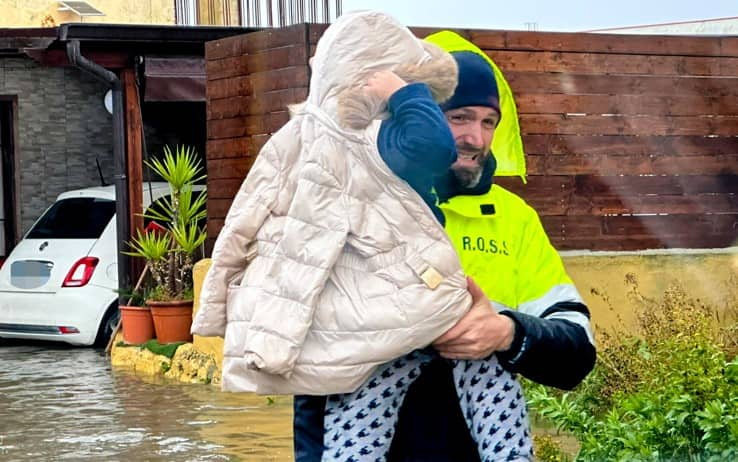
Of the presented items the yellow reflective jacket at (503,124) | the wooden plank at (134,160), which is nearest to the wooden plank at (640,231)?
the wooden plank at (134,160)

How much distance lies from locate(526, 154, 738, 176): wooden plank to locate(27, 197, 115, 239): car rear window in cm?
480

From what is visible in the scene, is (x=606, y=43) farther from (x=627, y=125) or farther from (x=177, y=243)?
(x=177, y=243)

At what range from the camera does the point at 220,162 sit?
32.4 ft

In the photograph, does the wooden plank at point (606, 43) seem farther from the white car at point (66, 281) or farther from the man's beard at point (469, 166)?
the man's beard at point (469, 166)

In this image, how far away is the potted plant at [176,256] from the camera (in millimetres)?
10594

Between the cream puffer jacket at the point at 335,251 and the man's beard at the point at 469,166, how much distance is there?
165 millimetres

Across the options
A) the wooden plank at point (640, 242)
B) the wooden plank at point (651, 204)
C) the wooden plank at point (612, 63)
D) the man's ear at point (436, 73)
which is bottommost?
the wooden plank at point (640, 242)

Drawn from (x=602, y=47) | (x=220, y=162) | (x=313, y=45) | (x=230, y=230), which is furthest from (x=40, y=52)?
(x=230, y=230)

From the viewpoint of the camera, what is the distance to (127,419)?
8.54 metres

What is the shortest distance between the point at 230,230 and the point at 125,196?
31.5 ft

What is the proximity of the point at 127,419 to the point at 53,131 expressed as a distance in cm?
752

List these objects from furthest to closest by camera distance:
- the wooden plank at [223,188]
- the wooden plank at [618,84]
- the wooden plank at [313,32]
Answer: the wooden plank at [223,188] < the wooden plank at [618,84] < the wooden plank at [313,32]

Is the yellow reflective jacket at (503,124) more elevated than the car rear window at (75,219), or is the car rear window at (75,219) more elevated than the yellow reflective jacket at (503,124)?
the yellow reflective jacket at (503,124)

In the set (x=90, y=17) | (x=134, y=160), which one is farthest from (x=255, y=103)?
(x=90, y=17)
